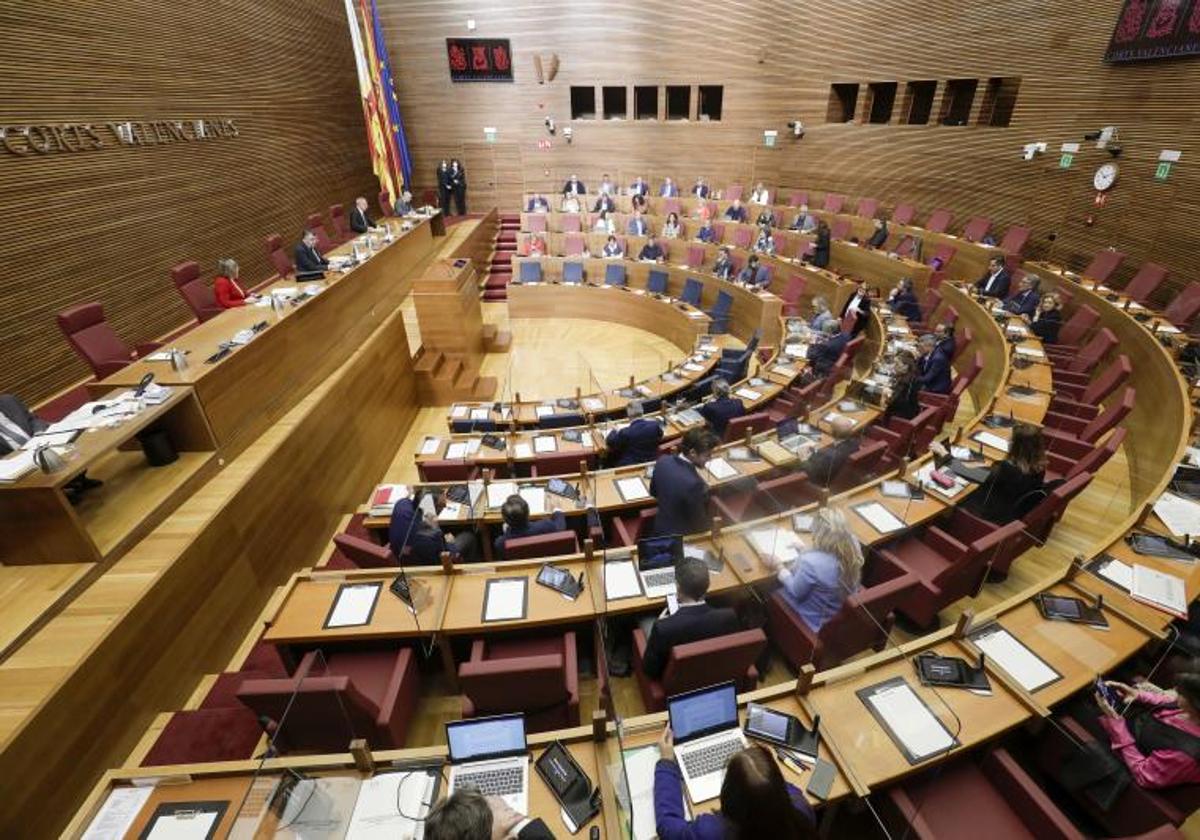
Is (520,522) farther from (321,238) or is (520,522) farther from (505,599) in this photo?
(321,238)

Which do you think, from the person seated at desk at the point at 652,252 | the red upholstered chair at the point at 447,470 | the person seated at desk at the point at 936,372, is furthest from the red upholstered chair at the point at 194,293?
the person seated at desk at the point at 936,372

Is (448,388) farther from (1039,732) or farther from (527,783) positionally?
(1039,732)

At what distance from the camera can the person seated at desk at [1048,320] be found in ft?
22.7

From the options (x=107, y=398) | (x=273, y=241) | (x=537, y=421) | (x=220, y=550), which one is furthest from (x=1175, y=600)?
(x=273, y=241)

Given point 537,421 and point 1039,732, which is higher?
point 1039,732

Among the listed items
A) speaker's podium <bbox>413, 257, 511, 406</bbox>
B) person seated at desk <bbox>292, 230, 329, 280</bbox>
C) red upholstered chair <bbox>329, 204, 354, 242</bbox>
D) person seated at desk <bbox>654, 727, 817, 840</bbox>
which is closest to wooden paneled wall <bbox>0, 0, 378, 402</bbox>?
red upholstered chair <bbox>329, 204, 354, 242</bbox>

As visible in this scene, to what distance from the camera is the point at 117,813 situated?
2121mm

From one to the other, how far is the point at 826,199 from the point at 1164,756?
1134cm

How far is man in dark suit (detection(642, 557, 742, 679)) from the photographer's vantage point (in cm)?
256

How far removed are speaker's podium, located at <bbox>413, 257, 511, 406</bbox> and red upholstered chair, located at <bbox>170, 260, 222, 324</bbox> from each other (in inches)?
89.0

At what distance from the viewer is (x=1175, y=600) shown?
112 inches

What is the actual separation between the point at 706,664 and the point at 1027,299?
7.56 metres

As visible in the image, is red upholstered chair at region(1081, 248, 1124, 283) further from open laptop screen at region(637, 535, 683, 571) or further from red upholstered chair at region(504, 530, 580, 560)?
red upholstered chair at region(504, 530, 580, 560)

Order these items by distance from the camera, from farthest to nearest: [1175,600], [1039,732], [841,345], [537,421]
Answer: [841,345], [537,421], [1175,600], [1039,732]
